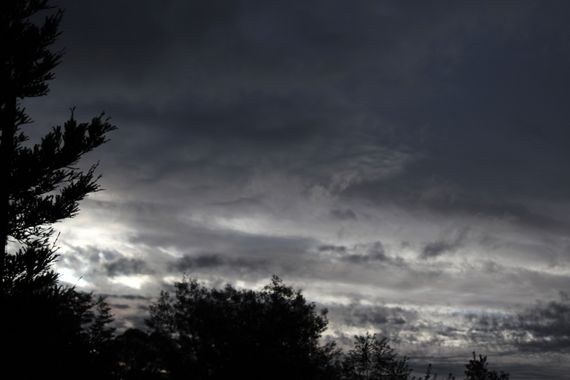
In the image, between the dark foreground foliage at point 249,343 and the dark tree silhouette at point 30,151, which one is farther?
the dark foreground foliage at point 249,343

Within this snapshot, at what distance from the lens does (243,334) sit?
1812 inches

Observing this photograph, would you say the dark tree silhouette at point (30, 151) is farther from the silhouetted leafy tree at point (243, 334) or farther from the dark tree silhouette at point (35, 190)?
the silhouetted leafy tree at point (243, 334)

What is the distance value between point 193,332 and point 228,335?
607 centimetres

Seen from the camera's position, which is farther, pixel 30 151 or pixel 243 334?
pixel 243 334

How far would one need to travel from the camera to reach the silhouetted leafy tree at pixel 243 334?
4341 cm

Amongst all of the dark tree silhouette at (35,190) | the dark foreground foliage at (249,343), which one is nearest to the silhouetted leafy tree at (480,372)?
the dark foreground foliage at (249,343)

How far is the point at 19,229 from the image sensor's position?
68.8 ft

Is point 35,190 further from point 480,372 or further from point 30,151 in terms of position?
point 480,372

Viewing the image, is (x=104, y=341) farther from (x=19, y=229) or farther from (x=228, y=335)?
(x=228, y=335)

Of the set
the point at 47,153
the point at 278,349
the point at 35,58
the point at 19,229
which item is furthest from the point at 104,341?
the point at 278,349

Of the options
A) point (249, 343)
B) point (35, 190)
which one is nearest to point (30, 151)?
point (35, 190)

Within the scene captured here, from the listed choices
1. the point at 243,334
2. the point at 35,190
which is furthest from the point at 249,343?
the point at 35,190

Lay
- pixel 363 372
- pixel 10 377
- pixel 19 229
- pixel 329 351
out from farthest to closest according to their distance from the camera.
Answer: pixel 329 351 → pixel 363 372 → pixel 19 229 → pixel 10 377

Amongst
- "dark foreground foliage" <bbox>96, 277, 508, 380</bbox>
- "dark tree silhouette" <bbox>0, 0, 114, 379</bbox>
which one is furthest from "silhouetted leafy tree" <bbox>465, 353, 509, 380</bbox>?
"dark tree silhouette" <bbox>0, 0, 114, 379</bbox>
